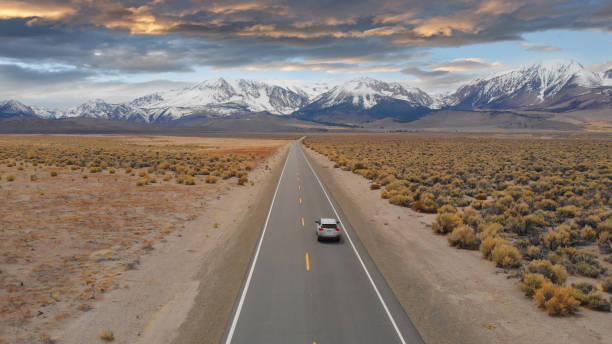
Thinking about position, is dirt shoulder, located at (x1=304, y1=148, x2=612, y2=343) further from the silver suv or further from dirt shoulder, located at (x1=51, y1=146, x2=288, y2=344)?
dirt shoulder, located at (x1=51, y1=146, x2=288, y2=344)

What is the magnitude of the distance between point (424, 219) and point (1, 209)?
26.4 metres

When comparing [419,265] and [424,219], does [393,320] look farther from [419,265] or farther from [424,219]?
[424,219]

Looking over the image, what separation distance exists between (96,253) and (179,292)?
6.21 metres

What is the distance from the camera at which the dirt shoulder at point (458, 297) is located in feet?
36.3

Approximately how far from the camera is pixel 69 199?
1040 inches

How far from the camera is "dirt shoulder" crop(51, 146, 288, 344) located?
427 inches

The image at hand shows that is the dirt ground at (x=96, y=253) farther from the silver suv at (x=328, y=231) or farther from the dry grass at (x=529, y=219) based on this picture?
the dry grass at (x=529, y=219)

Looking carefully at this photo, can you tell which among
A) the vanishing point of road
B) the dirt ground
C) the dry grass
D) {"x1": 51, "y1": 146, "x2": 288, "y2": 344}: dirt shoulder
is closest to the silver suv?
the vanishing point of road

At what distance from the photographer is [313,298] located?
42.5 feet

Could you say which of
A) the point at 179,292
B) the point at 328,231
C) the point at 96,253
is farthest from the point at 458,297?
the point at 96,253

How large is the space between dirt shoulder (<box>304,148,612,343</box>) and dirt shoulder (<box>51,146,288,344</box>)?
247 inches

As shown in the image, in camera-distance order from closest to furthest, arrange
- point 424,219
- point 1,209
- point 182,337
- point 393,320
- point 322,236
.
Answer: point 182,337 → point 393,320 → point 322,236 → point 1,209 → point 424,219

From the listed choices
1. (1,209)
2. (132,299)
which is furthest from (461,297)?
(1,209)

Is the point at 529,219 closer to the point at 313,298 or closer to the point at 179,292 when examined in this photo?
the point at 313,298
